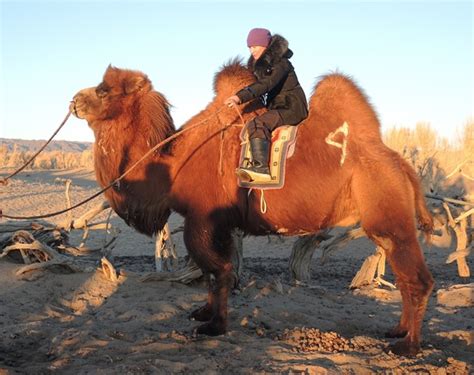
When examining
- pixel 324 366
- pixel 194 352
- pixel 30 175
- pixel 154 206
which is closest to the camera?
pixel 324 366

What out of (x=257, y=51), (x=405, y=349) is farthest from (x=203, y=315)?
(x=257, y=51)

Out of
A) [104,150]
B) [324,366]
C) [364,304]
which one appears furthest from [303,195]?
[364,304]

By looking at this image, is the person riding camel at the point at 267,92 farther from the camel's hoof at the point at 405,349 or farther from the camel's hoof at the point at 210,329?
the camel's hoof at the point at 405,349

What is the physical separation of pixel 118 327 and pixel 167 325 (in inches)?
22.3

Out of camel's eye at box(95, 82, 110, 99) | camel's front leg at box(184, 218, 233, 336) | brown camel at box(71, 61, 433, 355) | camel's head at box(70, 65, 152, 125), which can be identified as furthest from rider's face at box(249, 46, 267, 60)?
camel's front leg at box(184, 218, 233, 336)

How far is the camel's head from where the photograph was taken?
6.36 m

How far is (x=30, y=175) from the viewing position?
33062mm

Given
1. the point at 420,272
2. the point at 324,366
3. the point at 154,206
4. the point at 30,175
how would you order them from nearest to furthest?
the point at 324,366 < the point at 420,272 < the point at 154,206 < the point at 30,175

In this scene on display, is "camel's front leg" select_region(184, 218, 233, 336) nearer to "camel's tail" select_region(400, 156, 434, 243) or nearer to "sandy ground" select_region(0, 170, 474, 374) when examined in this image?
"sandy ground" select_region(0, 170, 474, 374)

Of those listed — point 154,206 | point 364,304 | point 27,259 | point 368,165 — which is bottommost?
point 364,304

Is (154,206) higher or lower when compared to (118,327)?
higher

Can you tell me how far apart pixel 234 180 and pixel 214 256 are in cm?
83

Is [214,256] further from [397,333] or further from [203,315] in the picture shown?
[397,333]

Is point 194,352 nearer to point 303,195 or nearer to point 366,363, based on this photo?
point 366,363
